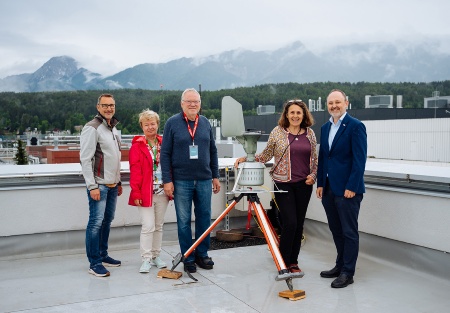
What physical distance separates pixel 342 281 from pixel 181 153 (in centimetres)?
167

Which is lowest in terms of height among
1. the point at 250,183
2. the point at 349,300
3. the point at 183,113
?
the point at 349,300

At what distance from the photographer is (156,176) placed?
3898mm

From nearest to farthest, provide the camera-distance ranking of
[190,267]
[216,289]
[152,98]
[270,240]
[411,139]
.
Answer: [270,240] < [216,289] < [190,267] < [411,139] < [152,98]

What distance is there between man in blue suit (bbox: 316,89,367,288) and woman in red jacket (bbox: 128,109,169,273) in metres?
1.45

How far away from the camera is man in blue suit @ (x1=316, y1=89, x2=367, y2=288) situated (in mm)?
3383

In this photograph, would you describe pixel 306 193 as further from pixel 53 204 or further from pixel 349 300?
pixel 53 204

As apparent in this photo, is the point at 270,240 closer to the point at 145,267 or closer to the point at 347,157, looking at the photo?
the point at 347,157

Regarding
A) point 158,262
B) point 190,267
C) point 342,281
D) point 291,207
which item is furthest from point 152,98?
point 342,281

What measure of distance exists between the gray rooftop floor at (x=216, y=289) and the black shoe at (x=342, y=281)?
45 millimetres

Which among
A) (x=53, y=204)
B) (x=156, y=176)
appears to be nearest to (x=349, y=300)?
(x=156, y=176)

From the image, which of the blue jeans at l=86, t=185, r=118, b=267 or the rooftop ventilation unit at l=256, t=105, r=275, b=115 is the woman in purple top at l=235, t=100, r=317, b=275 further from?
the rooftop ventilation unit at l=256, t=105, r=275, b=115

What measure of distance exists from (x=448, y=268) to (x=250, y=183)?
1747 millimetres

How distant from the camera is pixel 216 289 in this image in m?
3.44

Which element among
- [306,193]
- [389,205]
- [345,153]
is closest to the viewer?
[345,153]
